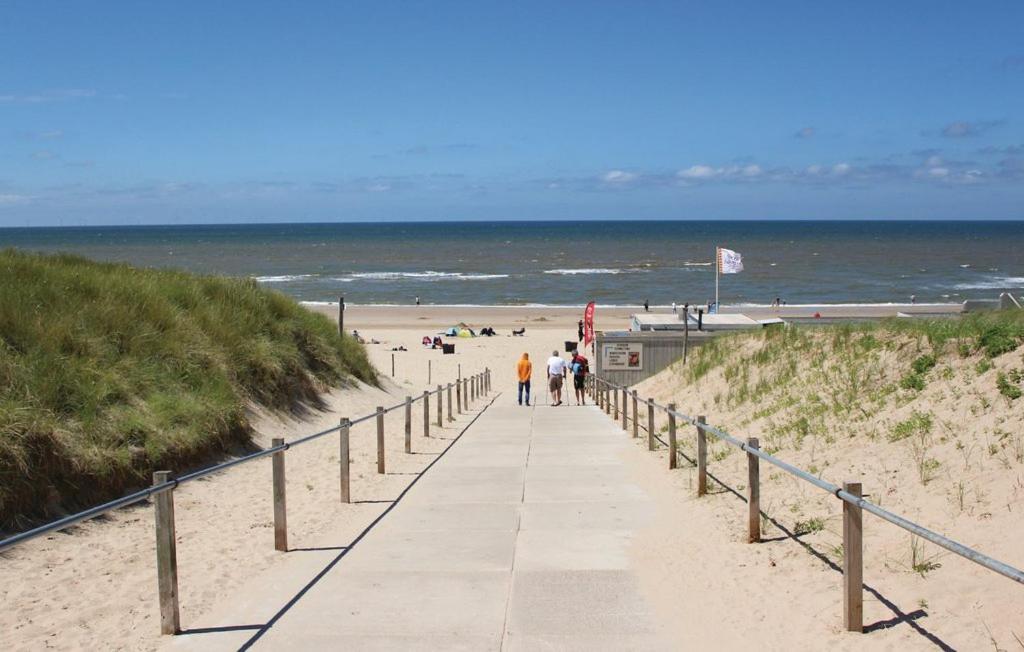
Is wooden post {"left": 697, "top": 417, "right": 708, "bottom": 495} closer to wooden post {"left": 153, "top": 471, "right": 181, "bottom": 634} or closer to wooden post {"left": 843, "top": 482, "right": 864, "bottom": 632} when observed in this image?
wooden post {"left": 843, "top": 482, "right": 864, "bottom": 632}

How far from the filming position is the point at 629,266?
102125 millimetres

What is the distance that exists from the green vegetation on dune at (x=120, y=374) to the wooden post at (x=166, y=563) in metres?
3.30

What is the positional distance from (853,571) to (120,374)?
9215mm

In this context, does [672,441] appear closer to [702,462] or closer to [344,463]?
[702,462]

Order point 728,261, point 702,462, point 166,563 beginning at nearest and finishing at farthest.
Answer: point 166,563, point 702,462, point 728,261

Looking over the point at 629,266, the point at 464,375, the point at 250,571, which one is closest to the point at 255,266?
the point at 629,266

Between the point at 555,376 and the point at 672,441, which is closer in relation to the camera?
the point at 672,441

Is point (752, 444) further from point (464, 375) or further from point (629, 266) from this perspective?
point (629, 266)

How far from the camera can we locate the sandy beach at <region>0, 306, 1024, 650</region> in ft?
18.3

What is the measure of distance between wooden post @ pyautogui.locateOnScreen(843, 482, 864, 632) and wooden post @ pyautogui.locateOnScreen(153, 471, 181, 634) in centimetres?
393

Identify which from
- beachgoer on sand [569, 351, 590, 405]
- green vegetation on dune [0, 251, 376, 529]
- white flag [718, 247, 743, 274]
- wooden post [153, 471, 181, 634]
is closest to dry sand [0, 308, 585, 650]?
wooden post [153, 471, 181, 634]

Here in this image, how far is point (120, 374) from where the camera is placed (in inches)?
463

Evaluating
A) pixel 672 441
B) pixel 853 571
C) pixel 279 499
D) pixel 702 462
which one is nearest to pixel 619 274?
pixel 672 441

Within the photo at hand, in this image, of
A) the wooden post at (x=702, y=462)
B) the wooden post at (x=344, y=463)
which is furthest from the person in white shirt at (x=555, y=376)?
the wooden post at (x=702, y=462)
